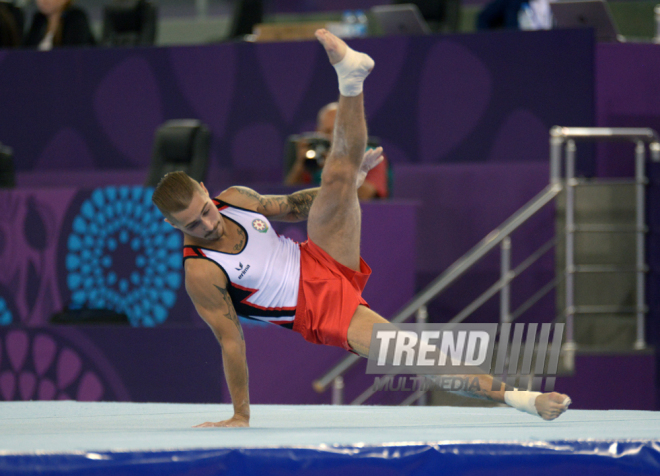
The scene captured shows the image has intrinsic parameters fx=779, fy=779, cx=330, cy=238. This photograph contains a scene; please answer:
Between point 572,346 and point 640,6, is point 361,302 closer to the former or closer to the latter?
point 572,346

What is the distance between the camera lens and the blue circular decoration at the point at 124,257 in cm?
476

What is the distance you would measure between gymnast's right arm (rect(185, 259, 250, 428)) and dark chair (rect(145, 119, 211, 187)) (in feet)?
8.97

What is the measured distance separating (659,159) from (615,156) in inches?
34.2

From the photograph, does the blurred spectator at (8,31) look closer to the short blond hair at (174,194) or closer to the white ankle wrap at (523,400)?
the short blond hair at (174,194)

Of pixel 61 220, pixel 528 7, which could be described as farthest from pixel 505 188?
pixel 61 220

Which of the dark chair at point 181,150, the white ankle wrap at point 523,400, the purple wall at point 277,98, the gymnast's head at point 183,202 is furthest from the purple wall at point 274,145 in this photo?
the white ankle wrap at point 523,400

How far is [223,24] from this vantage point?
32.0 ft

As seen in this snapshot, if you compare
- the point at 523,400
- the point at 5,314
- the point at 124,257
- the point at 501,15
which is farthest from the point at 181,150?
the point at 523,400

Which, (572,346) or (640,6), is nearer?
(572,346)

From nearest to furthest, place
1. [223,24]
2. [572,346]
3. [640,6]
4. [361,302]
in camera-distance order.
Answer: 1. [361,302]
2. [572,346]
3. [640,6]
4. [223,24]

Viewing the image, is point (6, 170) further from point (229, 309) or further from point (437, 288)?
point (229, 309)

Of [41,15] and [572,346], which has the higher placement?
[41,15]

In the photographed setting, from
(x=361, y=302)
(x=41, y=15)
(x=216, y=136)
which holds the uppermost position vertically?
(x=41, y=15)

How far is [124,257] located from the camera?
15.9 feet
